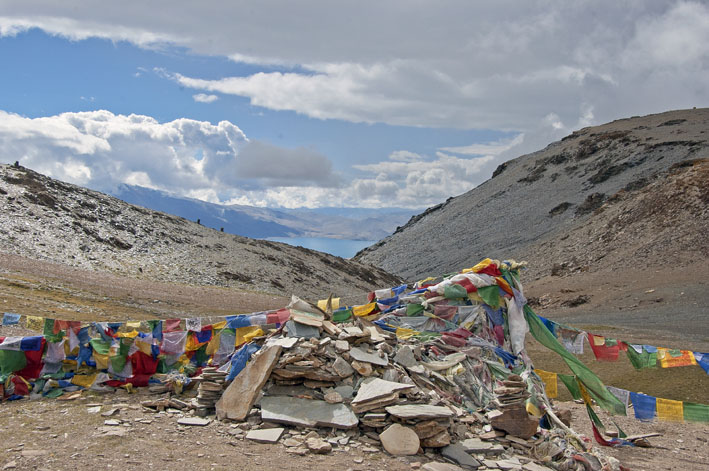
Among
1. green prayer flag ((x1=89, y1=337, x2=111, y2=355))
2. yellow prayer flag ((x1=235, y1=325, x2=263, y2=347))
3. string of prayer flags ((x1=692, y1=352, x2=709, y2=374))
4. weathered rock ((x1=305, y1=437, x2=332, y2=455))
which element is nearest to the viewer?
weathered rock ((x1=305, y1=437, x2=332, y2=455))

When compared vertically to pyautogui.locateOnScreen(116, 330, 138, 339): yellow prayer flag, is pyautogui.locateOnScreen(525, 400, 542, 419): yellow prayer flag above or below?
below

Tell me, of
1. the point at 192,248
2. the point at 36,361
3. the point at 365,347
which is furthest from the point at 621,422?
the point at 192,248

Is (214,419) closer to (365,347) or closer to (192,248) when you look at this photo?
(365,347)

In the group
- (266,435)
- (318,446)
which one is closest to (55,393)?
(266,435)

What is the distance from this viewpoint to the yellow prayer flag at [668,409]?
48.3 ft

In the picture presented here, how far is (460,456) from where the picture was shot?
9938mm

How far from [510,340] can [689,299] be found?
33.7m

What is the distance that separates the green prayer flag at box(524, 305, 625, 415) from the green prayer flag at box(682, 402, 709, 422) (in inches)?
72.7

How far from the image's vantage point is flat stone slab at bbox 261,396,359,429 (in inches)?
408

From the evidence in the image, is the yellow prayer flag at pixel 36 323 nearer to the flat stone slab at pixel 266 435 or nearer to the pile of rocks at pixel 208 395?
the pile of rocks at pixel 208 395

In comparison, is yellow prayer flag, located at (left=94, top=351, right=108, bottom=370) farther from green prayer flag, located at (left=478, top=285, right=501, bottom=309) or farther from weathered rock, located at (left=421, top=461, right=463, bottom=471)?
green prayer flag, located at (left=478, top=285, right=501, bottom=309)

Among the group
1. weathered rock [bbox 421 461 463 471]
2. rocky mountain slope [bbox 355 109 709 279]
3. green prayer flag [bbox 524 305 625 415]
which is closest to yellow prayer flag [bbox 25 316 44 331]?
weathered rock [bbox 421 461 463 471]

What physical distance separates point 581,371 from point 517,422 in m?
4.80

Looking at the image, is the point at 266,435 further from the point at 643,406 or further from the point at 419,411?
the point at 643,406
